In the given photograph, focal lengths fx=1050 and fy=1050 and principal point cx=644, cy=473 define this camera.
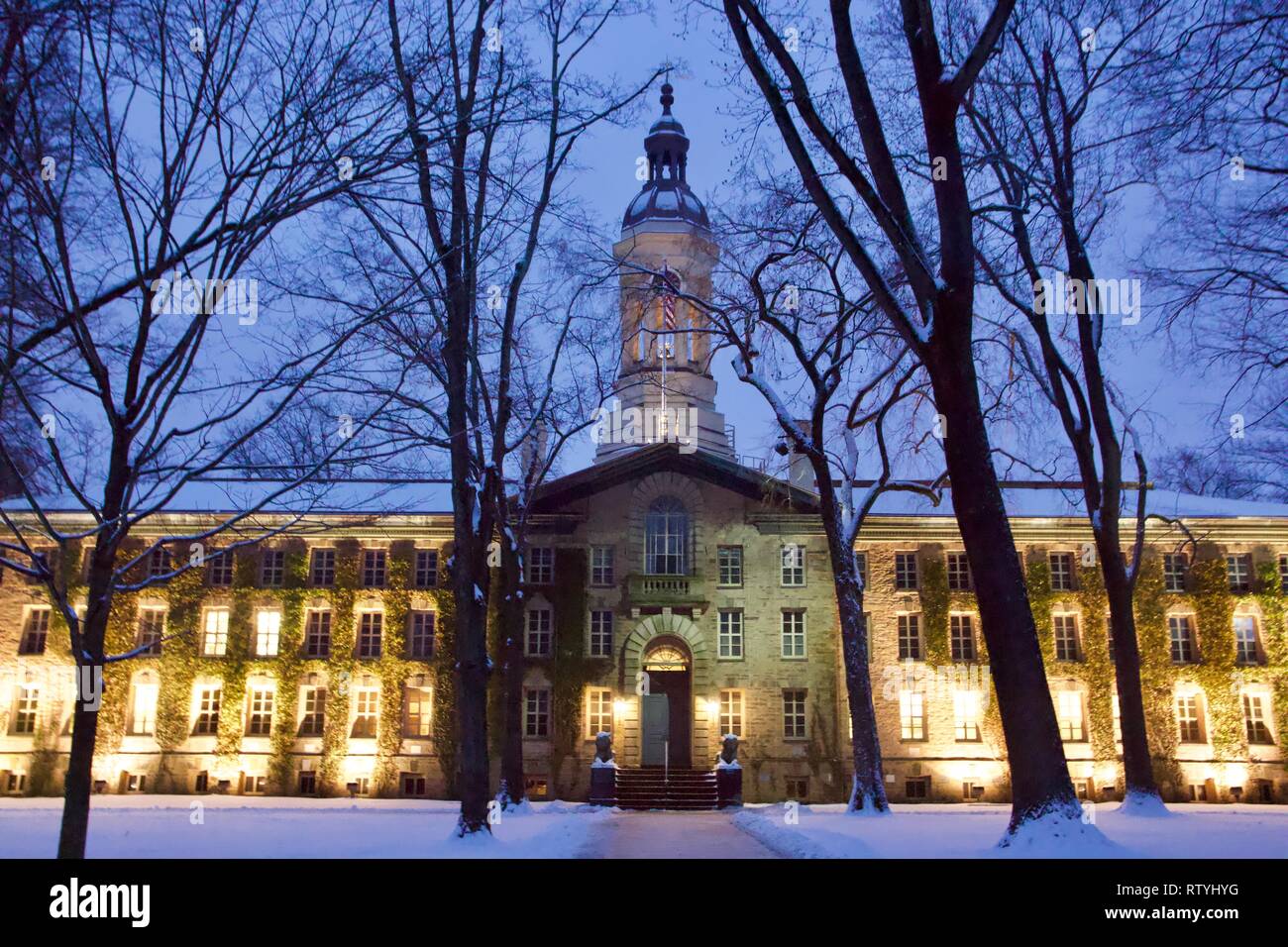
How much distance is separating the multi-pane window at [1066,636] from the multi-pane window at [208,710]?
95.4ft

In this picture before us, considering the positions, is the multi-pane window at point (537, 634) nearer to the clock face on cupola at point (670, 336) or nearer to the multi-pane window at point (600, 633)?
the multi-pane window at point (600, 633)

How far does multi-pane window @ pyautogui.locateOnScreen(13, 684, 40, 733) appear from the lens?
36250 mm

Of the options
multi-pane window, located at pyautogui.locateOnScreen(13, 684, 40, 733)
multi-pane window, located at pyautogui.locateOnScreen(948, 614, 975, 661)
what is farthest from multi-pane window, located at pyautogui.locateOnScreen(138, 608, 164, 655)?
multi-pane window, located at pyautogui.locateOnScreen(948, 614, 975, 661)

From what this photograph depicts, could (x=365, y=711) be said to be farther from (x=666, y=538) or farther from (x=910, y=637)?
(x=910, y=637)

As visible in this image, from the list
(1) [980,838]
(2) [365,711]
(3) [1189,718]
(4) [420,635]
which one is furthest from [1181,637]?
(2) [365,711]

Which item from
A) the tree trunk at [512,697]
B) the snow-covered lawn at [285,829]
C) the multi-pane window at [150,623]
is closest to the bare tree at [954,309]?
the snow-covered lawn at [285,829]

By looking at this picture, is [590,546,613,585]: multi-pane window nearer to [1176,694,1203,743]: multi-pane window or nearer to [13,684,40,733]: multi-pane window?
[13,684,40,733]: multi-pane window

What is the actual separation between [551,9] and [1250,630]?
1234 inches

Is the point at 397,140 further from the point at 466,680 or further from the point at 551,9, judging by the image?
the point at 551,9

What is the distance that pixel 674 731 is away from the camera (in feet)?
118

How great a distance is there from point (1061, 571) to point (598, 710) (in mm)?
16939

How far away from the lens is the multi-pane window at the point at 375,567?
37.3 m

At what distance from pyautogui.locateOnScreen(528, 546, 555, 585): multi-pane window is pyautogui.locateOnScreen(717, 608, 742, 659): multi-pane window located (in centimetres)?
610

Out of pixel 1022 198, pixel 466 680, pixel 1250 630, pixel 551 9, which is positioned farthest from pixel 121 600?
pixel 1250 630
